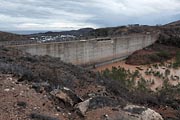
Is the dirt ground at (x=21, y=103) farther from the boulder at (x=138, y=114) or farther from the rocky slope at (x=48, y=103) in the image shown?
the boulder at (x=138, y=114)

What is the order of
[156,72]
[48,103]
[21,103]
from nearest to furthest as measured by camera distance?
1. [21,103]
2. [48,103]
3. [156,72]

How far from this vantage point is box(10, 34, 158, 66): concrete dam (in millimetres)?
28500

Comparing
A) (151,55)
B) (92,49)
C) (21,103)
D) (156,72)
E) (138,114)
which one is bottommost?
(156,72)

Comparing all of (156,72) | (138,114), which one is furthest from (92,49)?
(138,114)

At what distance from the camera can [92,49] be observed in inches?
1422

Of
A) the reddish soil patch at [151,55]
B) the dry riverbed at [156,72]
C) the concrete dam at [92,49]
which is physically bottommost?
the dry riverbed at [156,72]

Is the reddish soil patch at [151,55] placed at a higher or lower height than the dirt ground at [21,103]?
lower

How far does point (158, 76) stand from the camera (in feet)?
108

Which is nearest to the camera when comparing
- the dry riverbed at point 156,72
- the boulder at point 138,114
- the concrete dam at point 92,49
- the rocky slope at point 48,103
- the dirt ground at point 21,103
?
the dirt ground at point 21,103

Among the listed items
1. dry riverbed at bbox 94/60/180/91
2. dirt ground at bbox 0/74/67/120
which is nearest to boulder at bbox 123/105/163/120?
dirt ground at bbox 0/74/67/120

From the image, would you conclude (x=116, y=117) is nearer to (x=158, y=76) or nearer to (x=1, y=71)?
(x=1, y=71)

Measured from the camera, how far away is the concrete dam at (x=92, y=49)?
28500mm

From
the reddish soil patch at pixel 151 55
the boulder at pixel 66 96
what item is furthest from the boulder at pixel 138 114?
the reddish soil patch at pixel 151 55

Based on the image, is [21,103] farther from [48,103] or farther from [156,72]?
[156,72]
